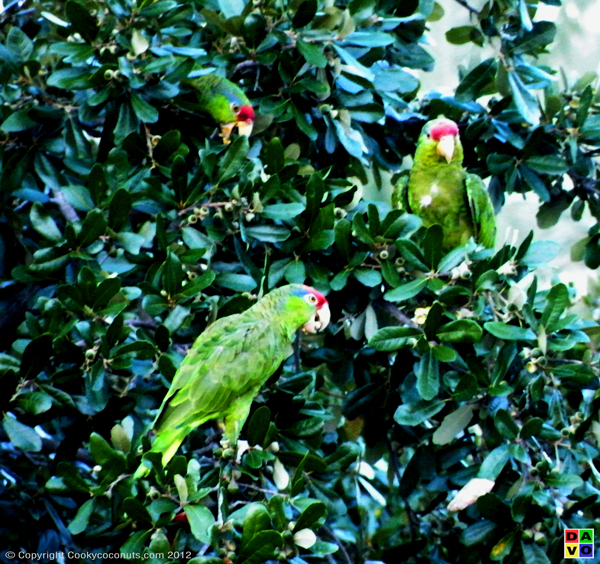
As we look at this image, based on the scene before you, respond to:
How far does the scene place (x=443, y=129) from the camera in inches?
82.8

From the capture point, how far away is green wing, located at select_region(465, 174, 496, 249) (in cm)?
224

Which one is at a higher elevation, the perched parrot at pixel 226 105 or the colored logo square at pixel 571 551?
the perched parrot at pixel 226 105

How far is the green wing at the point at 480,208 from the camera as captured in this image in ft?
7.36

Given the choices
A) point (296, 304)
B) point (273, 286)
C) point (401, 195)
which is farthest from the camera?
point (401, 195)

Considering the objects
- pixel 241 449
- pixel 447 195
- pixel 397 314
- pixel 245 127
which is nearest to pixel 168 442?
pixel 241 449

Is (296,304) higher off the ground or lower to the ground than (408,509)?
higher

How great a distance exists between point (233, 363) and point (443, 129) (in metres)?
1.03

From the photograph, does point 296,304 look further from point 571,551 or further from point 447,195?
point 447,195

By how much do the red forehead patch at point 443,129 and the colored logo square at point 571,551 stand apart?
117 centimetres

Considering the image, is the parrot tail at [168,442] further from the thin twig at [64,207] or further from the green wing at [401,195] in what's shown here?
the green wing at [401,195]

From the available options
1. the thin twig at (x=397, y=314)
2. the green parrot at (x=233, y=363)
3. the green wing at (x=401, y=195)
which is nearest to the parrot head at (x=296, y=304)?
the green parrot at (x=233, y=363)

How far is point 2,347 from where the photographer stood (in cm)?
185

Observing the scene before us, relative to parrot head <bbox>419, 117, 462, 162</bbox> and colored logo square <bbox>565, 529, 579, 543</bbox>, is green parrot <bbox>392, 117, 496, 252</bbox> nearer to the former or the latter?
parrot head <bbox>419, 117, 462, 162</bbox>

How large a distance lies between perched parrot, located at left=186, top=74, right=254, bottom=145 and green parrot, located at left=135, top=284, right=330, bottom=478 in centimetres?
57
